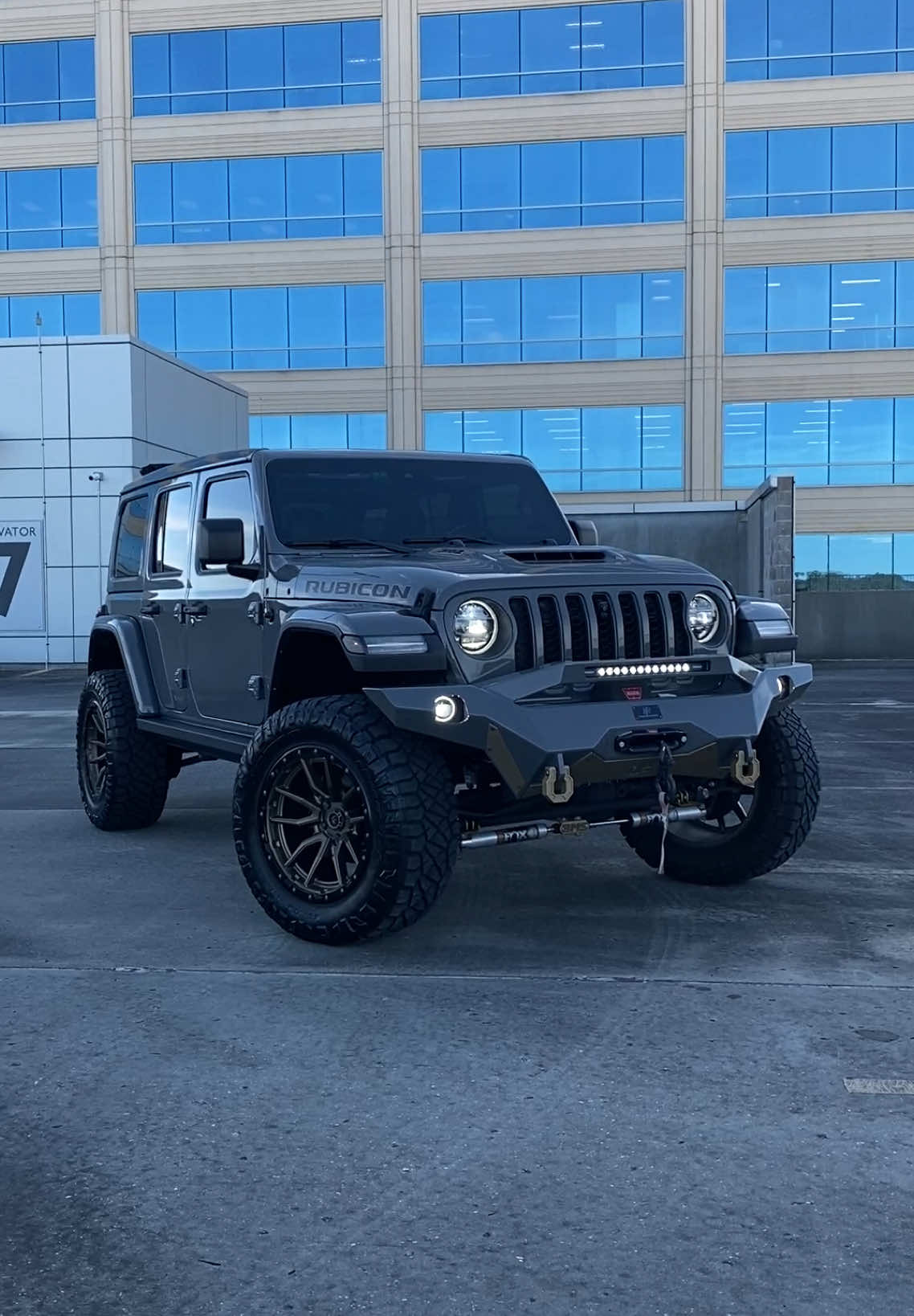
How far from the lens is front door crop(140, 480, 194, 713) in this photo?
7.19 meters

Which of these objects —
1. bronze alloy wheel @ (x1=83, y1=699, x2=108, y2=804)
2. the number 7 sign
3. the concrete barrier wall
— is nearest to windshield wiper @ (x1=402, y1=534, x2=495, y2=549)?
bronze alloy wheel @ (x1=83, y1=699, x2=108, y2=804)

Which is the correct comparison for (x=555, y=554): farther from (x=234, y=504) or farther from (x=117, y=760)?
(x=117, y=760)

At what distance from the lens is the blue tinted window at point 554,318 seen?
111 feet

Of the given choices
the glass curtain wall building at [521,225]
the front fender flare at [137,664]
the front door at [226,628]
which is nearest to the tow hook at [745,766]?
the front door at [226,628]

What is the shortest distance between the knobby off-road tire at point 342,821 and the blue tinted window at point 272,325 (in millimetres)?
30184

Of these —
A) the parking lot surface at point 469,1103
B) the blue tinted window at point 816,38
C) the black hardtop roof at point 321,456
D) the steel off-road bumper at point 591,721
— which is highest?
the blue tinted window at point 816,38

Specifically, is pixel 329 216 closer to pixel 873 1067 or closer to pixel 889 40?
pixel 889 40

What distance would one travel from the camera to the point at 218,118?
1367 inches

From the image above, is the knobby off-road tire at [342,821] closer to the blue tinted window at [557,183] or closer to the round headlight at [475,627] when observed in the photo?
the round headlight at [475,627]

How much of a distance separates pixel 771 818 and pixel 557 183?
30288mm

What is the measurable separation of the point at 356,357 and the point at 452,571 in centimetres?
3022

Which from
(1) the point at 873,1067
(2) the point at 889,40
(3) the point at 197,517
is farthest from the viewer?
(2) the point at 889,40

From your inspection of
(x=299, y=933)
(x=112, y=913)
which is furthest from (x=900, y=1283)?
(x=112, y=913)

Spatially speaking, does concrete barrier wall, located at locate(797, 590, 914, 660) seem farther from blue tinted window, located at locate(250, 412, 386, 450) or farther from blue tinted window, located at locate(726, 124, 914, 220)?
blue tinted window, located at locate(250, 412, 386, 450)
